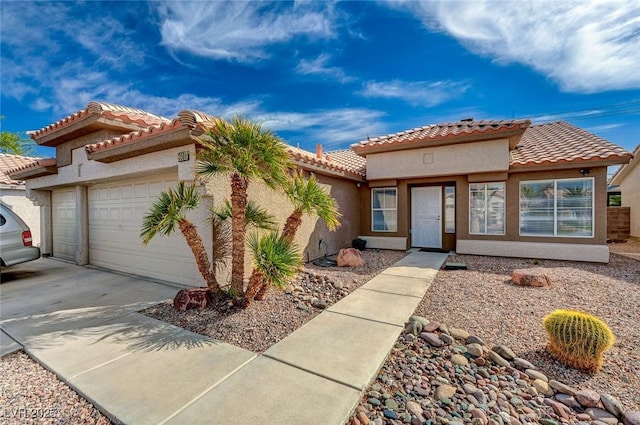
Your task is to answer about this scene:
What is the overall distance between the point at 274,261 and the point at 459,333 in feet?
11.0

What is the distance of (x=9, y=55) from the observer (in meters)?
9.12

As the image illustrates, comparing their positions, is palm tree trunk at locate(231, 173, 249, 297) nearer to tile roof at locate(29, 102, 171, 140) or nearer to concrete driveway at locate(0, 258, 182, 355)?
concrete driveway at locate(0, 258, 182, 355)

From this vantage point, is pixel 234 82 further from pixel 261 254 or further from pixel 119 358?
pixel 119 358

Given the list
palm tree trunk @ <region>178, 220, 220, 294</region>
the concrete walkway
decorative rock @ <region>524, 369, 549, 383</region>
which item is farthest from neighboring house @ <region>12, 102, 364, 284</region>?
decorative rock @ <region>524, 369, 549, 383</region>

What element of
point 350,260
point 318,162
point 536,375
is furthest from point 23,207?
point 536,375

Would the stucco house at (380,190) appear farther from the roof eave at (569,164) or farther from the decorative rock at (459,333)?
the decorative rock at (459,333)

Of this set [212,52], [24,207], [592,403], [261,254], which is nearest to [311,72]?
[212,52]

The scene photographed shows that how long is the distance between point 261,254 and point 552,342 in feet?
15.5

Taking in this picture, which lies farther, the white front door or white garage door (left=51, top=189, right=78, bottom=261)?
the white front door

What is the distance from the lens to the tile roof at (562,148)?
951 cm

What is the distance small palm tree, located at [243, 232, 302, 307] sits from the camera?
502 cm

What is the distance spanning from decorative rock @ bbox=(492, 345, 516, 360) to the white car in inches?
495

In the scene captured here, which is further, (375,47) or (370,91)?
(370,91)

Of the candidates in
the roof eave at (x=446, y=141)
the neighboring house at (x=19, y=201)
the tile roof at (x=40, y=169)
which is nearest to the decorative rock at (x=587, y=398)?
the roof eave at (x=446, y=141)
